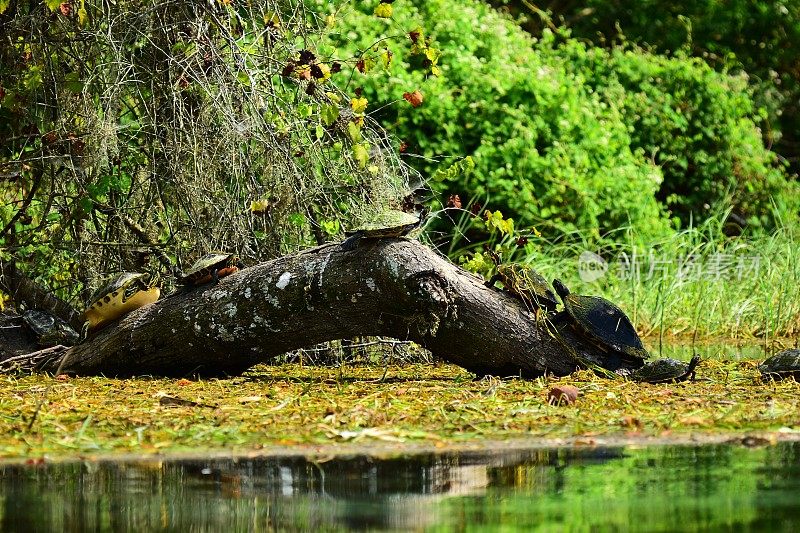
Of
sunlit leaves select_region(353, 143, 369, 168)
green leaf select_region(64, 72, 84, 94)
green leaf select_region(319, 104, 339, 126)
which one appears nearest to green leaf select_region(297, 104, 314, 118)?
green leaf select_region(319, 104, 339, 126)

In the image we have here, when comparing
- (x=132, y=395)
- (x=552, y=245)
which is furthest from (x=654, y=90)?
(x=132, y=395)

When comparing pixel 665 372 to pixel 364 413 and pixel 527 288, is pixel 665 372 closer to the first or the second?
pixel 527 288

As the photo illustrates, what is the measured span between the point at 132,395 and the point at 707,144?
10.2 m

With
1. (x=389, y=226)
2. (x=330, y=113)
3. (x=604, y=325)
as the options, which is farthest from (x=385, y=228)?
(x=604, y=325)

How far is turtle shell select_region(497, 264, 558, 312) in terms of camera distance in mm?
6184

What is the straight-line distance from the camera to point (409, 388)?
5.71 m

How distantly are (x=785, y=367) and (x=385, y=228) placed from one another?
6.34 feet

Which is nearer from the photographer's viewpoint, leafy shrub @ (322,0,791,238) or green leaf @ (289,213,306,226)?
green leaf @ (289,213,306,226)

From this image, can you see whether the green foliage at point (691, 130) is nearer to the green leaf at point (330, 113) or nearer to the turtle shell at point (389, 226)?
the green leaf at point (330, 113)

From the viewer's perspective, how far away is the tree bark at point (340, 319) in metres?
5.96

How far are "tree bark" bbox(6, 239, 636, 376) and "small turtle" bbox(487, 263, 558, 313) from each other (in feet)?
0.16

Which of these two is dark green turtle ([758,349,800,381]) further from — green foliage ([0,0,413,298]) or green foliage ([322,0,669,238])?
green foliage ([322,0,669,238])

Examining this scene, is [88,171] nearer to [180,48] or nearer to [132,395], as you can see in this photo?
[180,48]

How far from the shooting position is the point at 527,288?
244 inches
